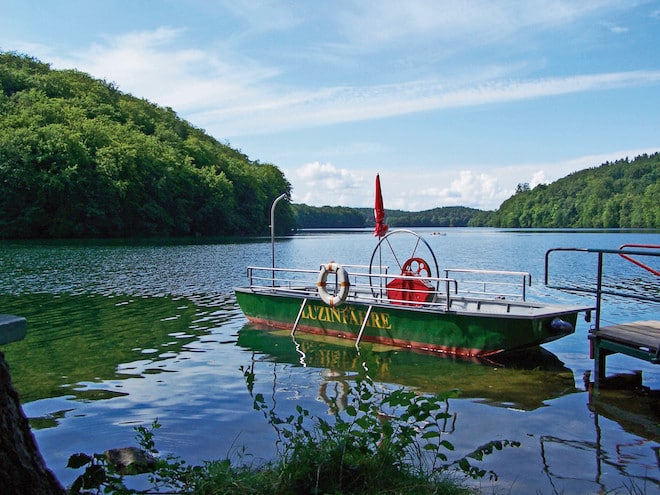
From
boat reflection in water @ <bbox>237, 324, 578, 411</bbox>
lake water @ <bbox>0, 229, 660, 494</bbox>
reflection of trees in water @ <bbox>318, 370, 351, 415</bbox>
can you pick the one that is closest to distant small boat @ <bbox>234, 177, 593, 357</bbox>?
boat reflection in water @ <bbox>237, 324, 578, 411</bbox>

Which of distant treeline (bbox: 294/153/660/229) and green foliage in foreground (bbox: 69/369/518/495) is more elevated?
distant treeline (bbox: 294/153/660/229)

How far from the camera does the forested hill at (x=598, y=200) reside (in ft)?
417

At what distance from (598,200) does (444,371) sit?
147955mm

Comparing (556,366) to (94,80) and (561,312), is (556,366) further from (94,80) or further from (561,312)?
(94,80)

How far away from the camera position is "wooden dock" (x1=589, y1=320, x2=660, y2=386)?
8.29 meters

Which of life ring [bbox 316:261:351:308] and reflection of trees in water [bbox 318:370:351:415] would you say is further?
life ring [bbox 316:261:351:308]

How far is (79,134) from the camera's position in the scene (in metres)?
66.5

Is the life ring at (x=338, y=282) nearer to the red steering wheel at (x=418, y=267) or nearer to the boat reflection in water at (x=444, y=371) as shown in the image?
the boat reflection in water at (x=444, y=371)

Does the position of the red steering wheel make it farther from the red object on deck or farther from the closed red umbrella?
the closed red umbrella

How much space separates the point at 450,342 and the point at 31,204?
5586 cm

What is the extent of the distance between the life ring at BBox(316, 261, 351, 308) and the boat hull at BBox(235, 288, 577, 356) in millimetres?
308

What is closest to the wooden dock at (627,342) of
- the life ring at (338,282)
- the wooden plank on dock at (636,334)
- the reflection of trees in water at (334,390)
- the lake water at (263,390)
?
the wooden plank on dock at (636,334)

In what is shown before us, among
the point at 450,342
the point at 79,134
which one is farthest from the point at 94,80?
the point at 450,342

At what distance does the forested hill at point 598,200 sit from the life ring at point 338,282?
121 m
